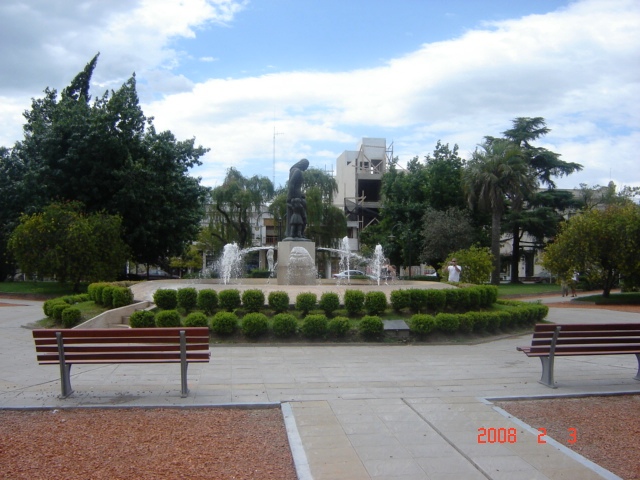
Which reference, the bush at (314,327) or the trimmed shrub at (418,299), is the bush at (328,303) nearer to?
the bush at (314,327)

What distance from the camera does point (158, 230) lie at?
29.6m

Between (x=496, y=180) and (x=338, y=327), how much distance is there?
28872 mm

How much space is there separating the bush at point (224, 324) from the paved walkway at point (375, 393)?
0.50 m

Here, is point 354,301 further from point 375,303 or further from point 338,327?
point 338,327

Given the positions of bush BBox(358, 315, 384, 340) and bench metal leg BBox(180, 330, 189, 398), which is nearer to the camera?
bench metal leg BBox(180, 330, 189, 398)

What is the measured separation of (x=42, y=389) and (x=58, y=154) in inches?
900

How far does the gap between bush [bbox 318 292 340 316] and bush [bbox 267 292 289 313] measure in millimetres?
757

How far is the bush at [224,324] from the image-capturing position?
11117 millimetres

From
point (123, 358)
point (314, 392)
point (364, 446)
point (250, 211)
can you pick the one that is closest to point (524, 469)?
point (364, 446)

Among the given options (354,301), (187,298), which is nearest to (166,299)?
(187,298)

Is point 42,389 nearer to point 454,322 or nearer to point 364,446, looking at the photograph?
point 364,446

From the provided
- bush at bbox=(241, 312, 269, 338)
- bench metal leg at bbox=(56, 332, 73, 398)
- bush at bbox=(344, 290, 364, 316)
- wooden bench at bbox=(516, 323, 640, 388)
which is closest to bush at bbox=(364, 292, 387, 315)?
bush at bbox=(344, 290, 364, 316)

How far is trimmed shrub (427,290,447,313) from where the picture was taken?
12992mm

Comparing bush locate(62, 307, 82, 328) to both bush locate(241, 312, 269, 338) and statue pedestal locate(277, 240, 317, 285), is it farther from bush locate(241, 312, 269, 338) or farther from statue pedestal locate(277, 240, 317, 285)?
statue pedestal locate(277, 240, 317, 285)
